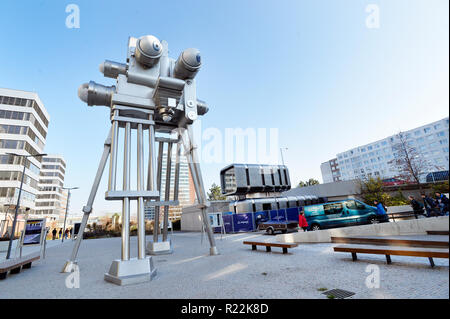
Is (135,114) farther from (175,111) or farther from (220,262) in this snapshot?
(220,262)

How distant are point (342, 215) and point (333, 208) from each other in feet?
2.15

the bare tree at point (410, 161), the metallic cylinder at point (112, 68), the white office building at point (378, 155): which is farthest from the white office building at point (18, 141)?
the white office building at point (378, 155)

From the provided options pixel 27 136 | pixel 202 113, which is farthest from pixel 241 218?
pixel 27 136

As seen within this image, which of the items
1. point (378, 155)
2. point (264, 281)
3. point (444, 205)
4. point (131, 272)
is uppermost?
point (378, 155)

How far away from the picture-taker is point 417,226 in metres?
10.0

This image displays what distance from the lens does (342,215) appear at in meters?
14.3

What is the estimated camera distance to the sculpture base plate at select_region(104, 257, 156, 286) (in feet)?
18.4

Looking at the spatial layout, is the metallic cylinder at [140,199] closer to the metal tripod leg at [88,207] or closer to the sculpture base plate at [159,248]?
the metal tripod leg at [88,207]

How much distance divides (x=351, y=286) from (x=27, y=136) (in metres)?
49.1

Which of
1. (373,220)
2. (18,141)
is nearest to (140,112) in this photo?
(373,220)

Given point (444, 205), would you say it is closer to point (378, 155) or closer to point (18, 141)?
point (18, 141)

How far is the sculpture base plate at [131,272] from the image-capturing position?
560 cm

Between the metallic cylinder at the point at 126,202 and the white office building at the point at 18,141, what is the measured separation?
1482 inches

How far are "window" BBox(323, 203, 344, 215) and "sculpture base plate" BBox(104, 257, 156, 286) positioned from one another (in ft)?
40.2
